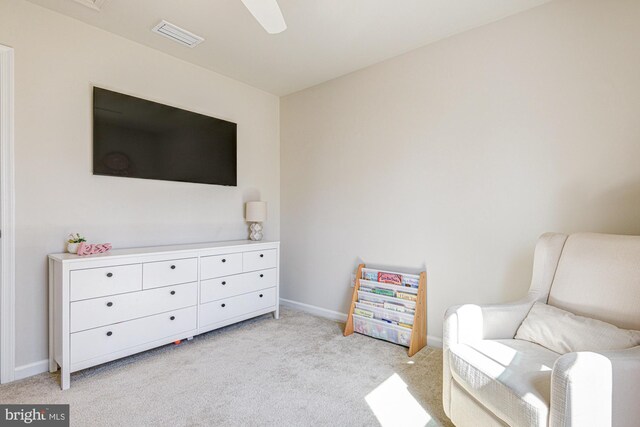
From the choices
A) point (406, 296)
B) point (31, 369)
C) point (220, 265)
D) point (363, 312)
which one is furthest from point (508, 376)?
point (31, 369)

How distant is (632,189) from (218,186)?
3228 millimetres

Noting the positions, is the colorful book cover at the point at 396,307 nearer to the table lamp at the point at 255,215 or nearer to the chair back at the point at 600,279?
the chair back at the point at 600,279

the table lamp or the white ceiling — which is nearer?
the white ceiling

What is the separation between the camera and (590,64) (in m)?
1.90

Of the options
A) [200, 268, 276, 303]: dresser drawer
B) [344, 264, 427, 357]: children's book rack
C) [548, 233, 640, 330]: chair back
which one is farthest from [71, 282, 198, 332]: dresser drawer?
[548, 233, 640, 330]: chair back

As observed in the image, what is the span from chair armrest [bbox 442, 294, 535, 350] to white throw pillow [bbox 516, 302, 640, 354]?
48 millimetres

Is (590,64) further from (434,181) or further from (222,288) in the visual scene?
(222,288)

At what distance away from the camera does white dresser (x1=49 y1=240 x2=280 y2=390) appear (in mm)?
1935

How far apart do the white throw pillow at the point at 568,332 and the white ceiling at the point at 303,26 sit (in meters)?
2.01

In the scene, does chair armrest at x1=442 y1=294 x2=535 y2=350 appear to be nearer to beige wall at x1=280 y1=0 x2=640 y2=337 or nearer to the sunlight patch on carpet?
the sunlight patch on carpet

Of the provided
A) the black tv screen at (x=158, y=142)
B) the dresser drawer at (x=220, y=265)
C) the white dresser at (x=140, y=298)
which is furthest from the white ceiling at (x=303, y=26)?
the dresser drawer at (x=220, y=265)

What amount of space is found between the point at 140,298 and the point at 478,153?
274 centimetres

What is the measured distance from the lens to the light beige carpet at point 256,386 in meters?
1.63

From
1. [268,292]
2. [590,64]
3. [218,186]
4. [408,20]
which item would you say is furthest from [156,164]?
[590,64]
